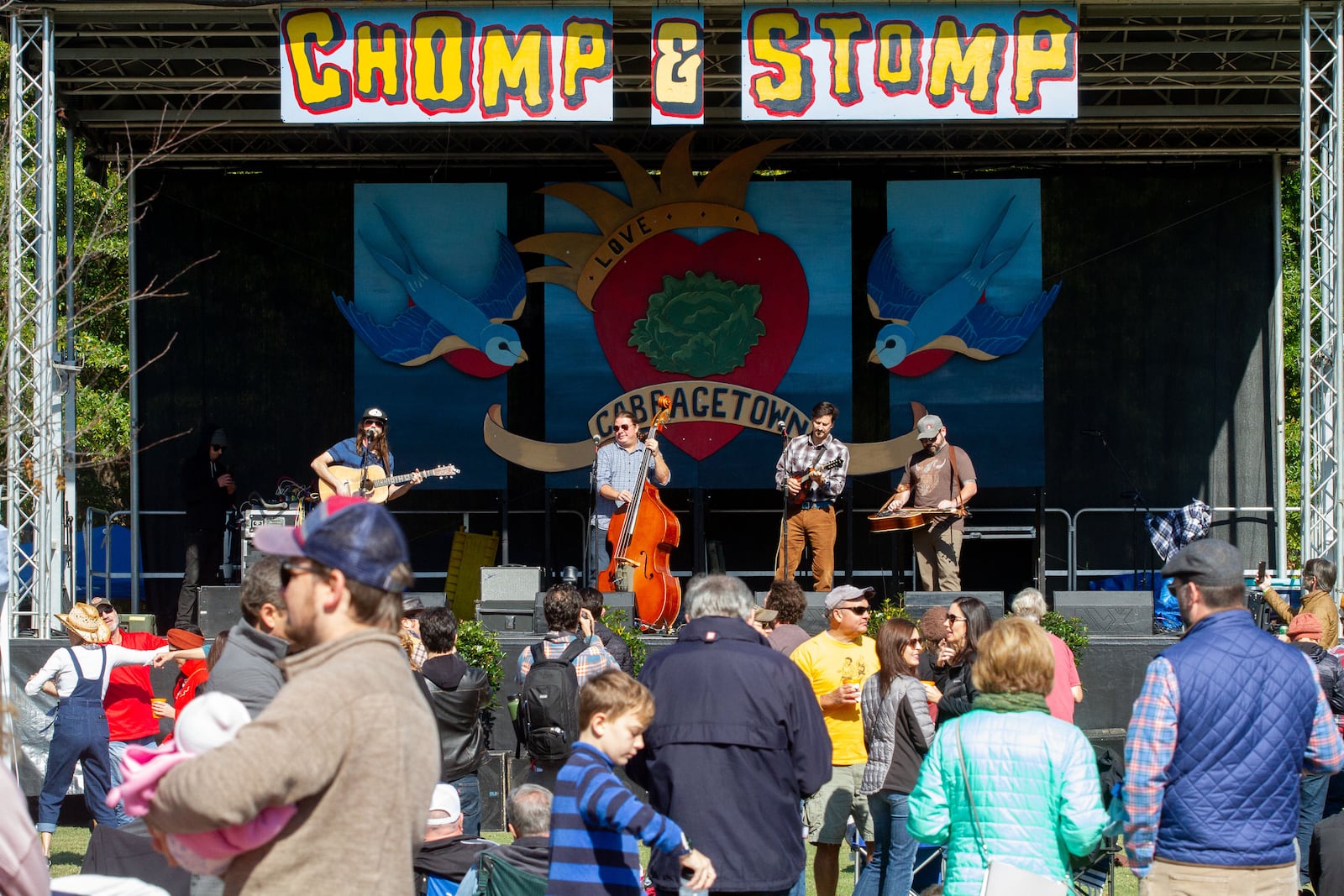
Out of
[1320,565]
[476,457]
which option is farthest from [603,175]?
[1320,565]

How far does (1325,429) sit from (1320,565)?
7.34ft

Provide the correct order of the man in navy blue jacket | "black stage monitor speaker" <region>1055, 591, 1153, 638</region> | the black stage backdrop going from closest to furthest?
the man in navy blue jacket < "black stage monitor speaker" <region>1055, 591, 1153, 638</region> < the black stage backdrop

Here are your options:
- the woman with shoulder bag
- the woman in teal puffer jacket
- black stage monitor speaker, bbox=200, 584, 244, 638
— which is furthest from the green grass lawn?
the woman in teal puffer jacket

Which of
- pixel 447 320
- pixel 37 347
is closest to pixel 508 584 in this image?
pixel 447 320

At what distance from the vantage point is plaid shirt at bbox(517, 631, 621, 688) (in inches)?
272

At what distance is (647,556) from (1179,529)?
5.07 meters

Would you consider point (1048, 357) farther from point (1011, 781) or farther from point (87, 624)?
point (1011, 781)

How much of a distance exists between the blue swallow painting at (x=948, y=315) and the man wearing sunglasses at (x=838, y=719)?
26.8 feet

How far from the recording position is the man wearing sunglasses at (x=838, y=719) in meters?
6.06

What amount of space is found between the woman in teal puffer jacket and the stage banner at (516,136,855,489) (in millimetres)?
9959

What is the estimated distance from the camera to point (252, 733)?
237 cm

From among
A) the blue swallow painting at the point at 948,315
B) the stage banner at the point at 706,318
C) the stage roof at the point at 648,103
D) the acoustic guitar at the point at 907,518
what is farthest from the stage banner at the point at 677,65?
the blue swallow painting at the point at 948,315

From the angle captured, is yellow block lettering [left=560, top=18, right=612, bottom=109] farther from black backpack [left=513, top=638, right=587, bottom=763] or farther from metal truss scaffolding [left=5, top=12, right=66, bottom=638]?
black backpack [left=513, top=638, right=587, bottom=763]

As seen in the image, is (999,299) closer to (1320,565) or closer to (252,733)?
(1320,565)
